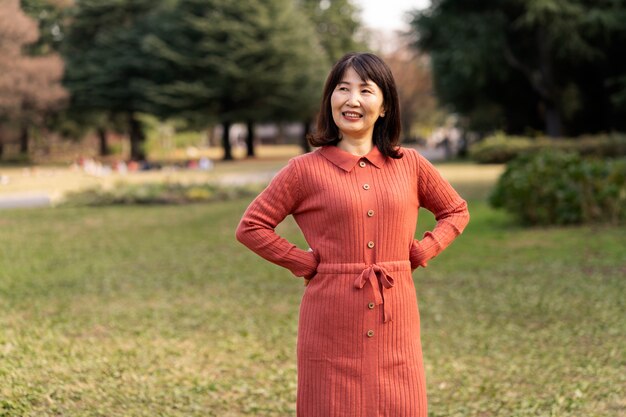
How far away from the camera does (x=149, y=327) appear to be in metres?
6.93

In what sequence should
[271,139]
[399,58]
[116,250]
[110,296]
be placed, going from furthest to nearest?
[271,139] < [399,58] < [116,250] < [110,296]

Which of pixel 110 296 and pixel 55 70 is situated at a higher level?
pixel 55 70

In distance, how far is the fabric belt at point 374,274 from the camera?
9.43 ft

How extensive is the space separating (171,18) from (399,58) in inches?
1052

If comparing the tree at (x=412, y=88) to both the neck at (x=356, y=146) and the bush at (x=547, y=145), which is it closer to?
the bush at (x=547, y=145)

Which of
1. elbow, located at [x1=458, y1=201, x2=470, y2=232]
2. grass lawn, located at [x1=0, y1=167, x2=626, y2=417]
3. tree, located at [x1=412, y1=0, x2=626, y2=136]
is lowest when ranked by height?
grass lawn, located at [x1=0, y1=167, x2=626, y2=417]

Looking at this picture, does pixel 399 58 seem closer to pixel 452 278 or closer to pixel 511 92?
pixel 511 92

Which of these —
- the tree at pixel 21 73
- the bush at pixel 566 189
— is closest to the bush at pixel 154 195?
the bush at pixel 566 189

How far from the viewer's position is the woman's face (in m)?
2.92

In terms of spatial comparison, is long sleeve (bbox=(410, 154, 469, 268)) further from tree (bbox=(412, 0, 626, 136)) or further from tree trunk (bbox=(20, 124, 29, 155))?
tree trunk (bbox=(20, 124, 29, 155))

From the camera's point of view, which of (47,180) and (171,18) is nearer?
(47,180)

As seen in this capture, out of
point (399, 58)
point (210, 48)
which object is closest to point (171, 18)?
point (210, 48)

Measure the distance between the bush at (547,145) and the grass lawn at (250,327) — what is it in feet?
55.8

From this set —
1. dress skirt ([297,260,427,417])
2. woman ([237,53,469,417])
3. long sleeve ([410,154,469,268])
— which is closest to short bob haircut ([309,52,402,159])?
woman ([237,53,469,417])
